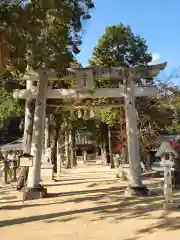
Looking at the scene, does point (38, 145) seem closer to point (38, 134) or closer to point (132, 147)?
point (38, 134)

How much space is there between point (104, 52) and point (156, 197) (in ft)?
56.9

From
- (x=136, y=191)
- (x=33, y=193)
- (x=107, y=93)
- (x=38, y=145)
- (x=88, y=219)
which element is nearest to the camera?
(x=88, y=219)

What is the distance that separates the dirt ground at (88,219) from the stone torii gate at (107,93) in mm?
1335

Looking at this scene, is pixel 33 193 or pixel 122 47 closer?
pixel 33 193

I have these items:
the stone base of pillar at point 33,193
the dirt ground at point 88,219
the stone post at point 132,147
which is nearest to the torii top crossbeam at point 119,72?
the stone post at point 132,147

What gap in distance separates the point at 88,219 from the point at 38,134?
4.57 meters

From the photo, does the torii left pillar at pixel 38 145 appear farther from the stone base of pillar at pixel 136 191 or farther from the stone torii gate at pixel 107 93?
the stone base of pillar at pixel 136 191

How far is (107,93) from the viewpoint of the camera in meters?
12.0

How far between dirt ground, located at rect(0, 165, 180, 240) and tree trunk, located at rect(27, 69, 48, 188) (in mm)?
867

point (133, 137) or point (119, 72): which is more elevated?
point (119, 72)

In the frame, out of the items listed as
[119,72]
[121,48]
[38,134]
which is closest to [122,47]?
[121,48]

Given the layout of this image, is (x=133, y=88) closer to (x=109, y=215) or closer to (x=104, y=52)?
(x=109, y=215)

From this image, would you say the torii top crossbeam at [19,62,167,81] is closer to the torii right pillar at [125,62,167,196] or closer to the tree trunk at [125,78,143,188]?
the torii right pillar at [125,62,167,196]

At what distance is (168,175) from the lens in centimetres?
869
